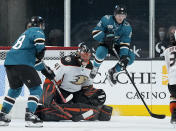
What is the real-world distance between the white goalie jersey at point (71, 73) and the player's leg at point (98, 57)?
8 cm

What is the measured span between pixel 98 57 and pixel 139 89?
1.02 m

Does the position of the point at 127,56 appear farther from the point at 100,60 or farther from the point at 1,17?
the point at 1,17

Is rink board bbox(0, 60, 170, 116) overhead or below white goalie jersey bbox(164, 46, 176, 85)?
below

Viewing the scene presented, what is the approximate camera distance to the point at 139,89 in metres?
9.46

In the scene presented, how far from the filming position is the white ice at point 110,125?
7.38m

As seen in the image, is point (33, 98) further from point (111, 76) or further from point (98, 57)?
point (111, 76)

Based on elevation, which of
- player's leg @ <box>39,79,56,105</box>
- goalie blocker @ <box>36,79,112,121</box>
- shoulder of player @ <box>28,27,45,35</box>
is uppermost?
shoulder of player @ <box>28,27,45,35</box>

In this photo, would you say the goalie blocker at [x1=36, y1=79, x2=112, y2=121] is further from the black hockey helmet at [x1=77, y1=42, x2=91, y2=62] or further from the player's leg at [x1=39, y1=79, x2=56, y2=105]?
the black hockey helmet at [x1=77, y1=42, x2=91, y2=62]

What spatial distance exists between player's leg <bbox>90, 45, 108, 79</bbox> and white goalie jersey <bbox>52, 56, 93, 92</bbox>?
8cm

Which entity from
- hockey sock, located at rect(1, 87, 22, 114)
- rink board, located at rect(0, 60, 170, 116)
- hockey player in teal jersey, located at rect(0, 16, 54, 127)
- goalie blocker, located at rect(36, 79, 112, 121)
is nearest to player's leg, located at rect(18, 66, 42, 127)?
hockey player in teal jersey, located at rect(0, 16, 54, 127)

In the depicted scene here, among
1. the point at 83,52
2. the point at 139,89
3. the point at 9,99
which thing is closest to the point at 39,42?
the point at 9,99

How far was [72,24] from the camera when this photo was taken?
11.1 meters

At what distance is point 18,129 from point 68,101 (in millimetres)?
1609

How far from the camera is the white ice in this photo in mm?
7379
